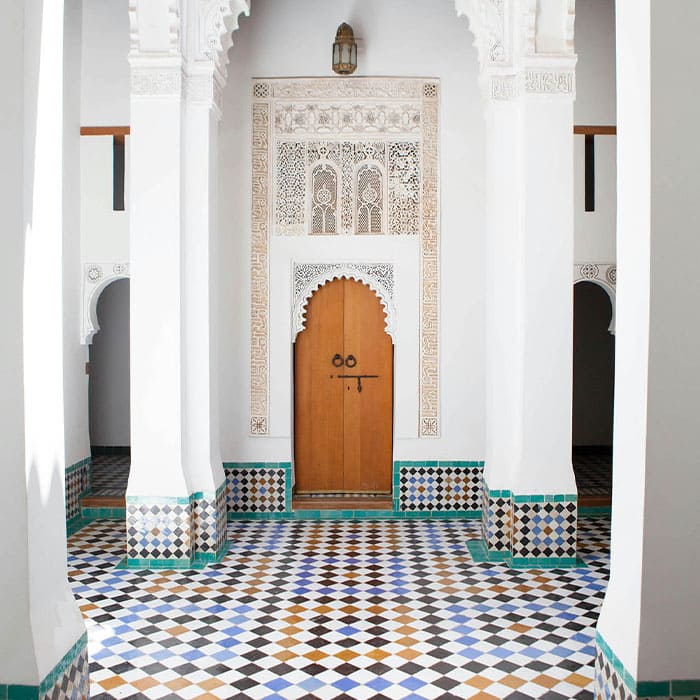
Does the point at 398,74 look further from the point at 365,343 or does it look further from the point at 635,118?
the point at 635,118

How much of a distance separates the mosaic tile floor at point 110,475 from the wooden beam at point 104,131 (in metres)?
2.15

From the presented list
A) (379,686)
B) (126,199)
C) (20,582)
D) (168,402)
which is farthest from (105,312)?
(20,582)

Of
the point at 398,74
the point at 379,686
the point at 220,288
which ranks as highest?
the point at 398,74

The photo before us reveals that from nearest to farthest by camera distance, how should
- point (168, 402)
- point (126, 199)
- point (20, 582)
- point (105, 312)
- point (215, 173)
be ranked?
1. point (20, 582)
2. point (168, 402)
3. point (215, 173)
4. point (126, 199)
5. point (105, 312)

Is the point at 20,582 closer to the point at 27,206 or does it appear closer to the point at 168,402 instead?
the point at 27,206

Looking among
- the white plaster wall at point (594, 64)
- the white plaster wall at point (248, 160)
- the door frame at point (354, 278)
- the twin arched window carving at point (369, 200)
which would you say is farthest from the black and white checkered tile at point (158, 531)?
the white plaster wall at point (594, 64)

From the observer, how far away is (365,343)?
4.59 metres

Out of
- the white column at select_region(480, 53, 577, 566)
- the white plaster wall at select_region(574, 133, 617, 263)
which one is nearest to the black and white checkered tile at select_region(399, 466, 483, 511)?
the white column at select_region(480, 53, 577, 566)

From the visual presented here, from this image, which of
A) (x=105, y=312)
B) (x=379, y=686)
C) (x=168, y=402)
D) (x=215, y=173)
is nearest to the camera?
(x=379, y=686)

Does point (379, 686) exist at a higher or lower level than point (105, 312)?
lower

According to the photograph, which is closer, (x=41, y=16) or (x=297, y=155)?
(x=41, y=16)

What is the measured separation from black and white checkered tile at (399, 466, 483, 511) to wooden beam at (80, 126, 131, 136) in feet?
8.41

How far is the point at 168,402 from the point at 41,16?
229 cm

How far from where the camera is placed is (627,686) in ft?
4.95
